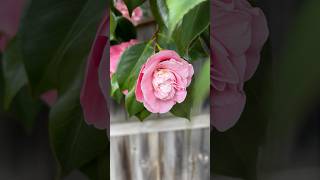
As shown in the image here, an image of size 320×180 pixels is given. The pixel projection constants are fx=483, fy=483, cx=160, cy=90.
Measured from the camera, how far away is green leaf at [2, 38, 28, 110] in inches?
53.3

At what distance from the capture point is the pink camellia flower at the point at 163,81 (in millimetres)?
1348

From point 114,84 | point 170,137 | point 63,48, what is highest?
point 63,48

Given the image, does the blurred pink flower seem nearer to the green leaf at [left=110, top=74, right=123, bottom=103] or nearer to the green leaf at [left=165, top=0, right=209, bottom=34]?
the green leaf at [left=110, top=74, right=123, bottom=103]

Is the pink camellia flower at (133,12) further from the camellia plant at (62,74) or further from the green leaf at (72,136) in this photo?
the green leaf at (72,136)

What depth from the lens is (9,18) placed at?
1.35m

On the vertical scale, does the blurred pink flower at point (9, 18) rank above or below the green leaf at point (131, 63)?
above

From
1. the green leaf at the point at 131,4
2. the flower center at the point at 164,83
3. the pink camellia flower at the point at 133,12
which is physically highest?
the green leaf at the point at 131,4

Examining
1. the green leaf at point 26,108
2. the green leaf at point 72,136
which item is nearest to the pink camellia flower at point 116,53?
the green leaf at point 72,136

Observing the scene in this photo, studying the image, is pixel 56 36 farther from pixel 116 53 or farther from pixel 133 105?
pixel 133 105

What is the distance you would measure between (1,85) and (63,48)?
0.21 metres

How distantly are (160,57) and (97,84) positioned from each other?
20 cm

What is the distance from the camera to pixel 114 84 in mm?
1408

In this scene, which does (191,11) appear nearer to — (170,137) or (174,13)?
(174,13)

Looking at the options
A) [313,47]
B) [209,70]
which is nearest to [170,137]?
[209,70]
